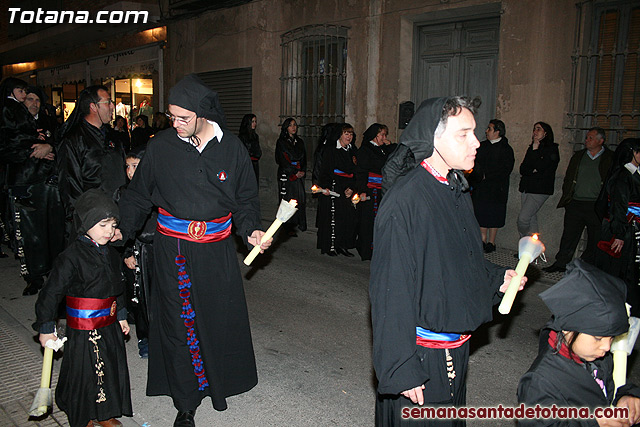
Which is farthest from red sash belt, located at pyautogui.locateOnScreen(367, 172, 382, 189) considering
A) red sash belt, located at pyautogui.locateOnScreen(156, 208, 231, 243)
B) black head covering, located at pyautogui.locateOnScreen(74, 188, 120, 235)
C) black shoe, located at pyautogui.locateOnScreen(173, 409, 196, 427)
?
black shoe, located at pyautogui.locateOnScreen(173, 409, 196, 427)

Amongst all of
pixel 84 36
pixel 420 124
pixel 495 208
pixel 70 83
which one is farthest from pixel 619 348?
pixel 70 83

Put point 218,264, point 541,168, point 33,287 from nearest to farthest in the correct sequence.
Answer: point 218,264 < point 33,287 < point 541,168

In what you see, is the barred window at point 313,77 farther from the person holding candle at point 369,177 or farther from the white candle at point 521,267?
the white candle at point 521,267

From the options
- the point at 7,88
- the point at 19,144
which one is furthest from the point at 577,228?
the point at 7,88

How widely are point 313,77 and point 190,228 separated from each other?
10722 mm

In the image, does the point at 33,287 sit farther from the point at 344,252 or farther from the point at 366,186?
the point at 366,186

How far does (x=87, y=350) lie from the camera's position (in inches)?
147

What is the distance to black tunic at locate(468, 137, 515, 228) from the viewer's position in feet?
31.0

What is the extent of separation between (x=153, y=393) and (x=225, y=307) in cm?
86

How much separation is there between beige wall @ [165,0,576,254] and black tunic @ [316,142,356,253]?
9.55ft

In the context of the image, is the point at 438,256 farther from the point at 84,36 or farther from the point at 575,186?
the point at 84,36

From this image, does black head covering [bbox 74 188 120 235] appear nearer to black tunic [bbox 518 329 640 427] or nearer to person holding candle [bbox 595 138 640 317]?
black tunic [bbox 518 329 640 427]

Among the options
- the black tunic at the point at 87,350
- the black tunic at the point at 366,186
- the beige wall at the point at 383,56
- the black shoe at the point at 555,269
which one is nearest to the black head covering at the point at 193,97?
the black tunic at the point at 87,350

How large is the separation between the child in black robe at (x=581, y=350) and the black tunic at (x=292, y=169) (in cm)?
842
